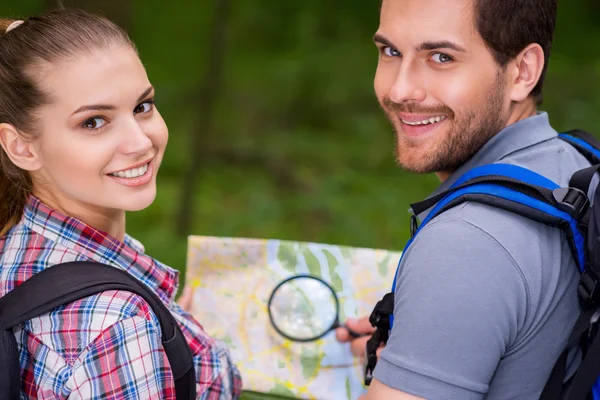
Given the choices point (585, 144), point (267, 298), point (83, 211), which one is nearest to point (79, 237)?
point (83, 211)

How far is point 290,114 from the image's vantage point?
6.43 meters

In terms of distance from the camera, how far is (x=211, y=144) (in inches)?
242

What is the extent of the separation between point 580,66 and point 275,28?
2.58 m

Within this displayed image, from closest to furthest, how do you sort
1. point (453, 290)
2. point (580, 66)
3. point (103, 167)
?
point (453, 290) → point (103, 167) → point (580, 66)

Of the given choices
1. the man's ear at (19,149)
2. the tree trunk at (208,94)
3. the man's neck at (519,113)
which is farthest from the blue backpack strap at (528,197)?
the tree trunk at (208,94)

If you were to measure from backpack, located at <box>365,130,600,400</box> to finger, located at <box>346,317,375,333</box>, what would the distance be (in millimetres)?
637

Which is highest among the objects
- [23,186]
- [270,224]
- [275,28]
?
[275,28]

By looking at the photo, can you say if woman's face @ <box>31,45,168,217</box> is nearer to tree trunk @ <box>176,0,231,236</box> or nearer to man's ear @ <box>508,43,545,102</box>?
man's ear @ <box>508,43,545,102</box>

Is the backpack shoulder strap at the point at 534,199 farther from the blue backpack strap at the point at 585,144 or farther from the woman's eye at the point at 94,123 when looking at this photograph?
the woman's eye at the point at 94,123

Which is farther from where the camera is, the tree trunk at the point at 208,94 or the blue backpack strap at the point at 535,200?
the tree trunk at the point at 208,94

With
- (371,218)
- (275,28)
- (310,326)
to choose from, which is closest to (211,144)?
(275,28)

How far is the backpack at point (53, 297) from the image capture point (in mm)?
1370

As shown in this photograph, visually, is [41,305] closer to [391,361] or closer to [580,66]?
[391,361]

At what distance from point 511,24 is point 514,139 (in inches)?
9.6
